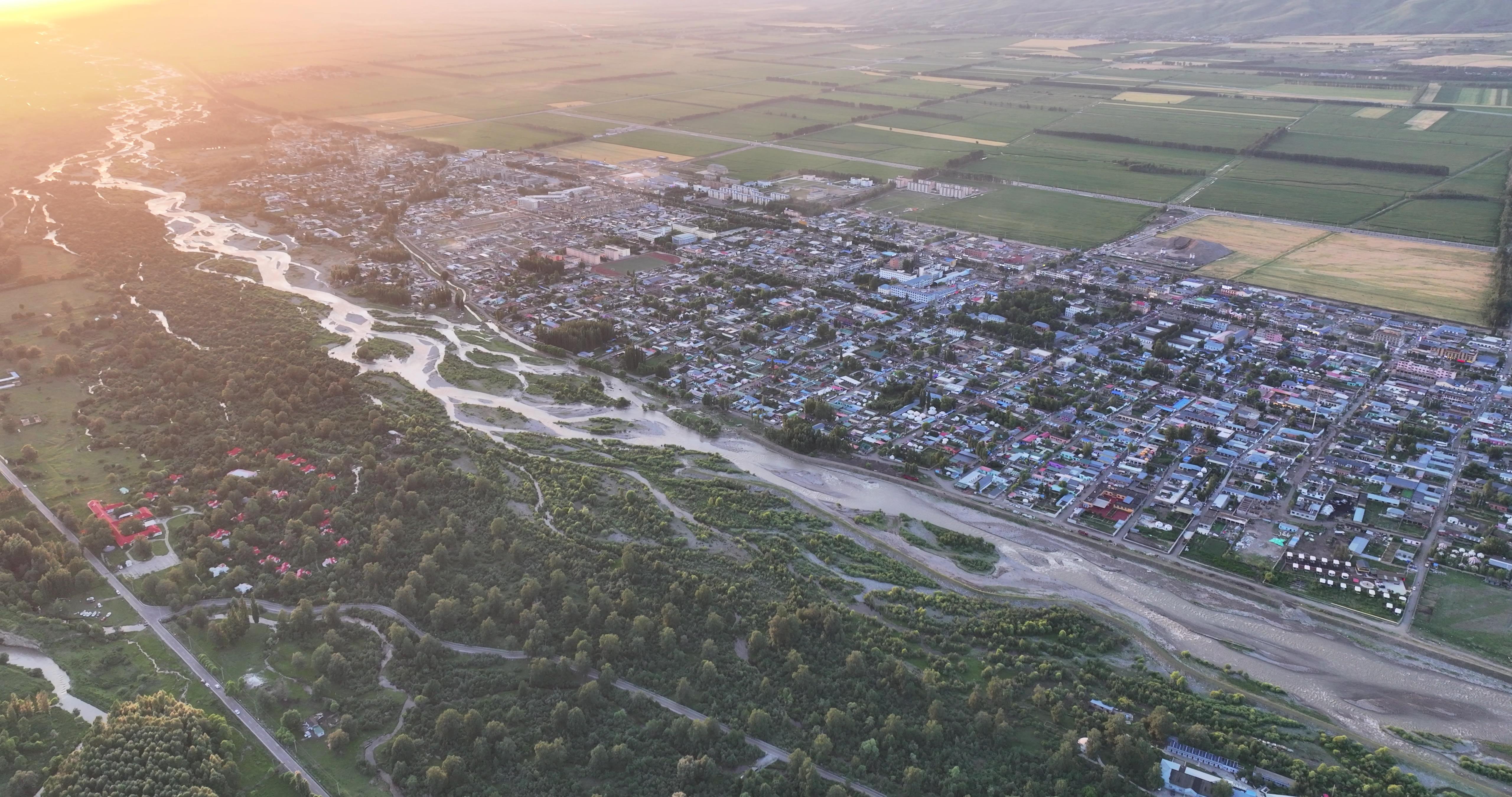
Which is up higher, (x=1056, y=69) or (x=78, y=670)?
(x=1056, y=69)

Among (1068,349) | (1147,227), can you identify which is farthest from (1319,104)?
(1068,349)

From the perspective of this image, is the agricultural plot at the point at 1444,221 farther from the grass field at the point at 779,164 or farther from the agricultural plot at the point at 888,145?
the grass field at the point at 779,164

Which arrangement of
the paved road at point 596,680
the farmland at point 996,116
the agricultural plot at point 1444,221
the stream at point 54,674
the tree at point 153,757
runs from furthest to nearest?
the farmland at point 996,116
the agricultural plot at point 1444,221
the stream at point 54,674
the paved road at point 596,680
the tree at point 153,757

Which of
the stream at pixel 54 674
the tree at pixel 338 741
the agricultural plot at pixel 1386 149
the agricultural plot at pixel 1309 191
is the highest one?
the agricultural plot at pixel 1386 149

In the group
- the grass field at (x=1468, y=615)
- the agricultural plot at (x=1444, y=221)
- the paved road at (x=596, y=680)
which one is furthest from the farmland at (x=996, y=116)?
the paved road at (x=596, y=680)

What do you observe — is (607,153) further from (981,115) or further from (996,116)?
(996,116)

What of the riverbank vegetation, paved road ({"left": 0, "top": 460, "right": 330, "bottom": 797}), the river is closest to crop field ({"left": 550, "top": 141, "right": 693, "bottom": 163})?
the river

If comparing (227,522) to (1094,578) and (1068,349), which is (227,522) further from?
(1068,349)
